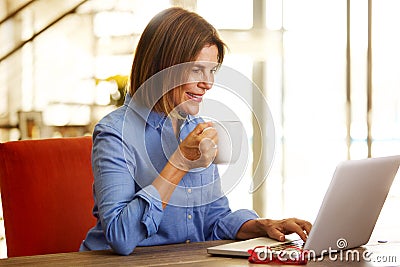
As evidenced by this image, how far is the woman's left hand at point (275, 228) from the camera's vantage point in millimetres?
1763

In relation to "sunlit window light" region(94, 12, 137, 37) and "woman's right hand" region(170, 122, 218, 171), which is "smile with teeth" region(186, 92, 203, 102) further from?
"sunlit window light" region(94, 12, 137, 37)

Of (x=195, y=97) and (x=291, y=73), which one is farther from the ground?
(x=291, y=73)

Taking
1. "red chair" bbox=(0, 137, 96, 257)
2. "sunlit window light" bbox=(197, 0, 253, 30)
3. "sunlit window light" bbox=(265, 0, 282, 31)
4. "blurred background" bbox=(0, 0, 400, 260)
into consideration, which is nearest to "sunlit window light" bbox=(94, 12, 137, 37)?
"blurred background" bbox=(0, 0, 400, 260)

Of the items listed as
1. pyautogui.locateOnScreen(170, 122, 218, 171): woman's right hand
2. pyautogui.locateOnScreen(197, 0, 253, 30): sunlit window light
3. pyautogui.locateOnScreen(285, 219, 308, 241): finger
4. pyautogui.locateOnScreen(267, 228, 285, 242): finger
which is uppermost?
pyautogui.locateOnScreen(197, 0, 253, 30): sunlit window light

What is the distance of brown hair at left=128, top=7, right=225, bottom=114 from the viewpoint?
69.3 inches

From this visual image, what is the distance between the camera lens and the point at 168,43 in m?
1.76

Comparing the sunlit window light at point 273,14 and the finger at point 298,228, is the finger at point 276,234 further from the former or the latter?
the sunlit window light at point 273,14

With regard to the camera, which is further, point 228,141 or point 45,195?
point 45,195

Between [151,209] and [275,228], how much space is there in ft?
1.03

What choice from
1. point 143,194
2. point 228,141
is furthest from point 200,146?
point 143,194

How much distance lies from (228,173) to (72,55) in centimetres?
260

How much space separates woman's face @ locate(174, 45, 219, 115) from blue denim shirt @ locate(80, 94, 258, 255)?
5.2 inches

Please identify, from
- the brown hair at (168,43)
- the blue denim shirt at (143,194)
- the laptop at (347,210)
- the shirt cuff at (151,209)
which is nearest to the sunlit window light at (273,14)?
the blue denim shirt at (143,194)

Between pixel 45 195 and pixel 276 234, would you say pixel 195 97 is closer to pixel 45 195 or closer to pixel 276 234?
pixel 276 234
